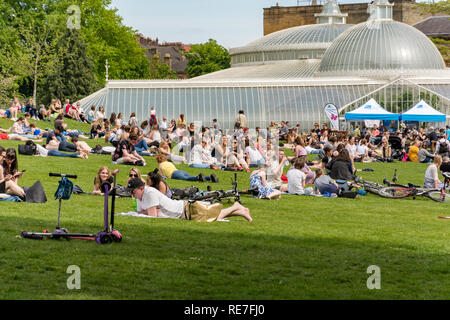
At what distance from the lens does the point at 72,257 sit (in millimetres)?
10430

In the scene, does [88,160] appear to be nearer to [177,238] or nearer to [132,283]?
[177,238]

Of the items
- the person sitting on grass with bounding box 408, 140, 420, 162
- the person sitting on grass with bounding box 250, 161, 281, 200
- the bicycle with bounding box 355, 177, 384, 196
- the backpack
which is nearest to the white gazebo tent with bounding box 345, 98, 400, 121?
the person sitting on grass with bounding box 408, 140, 420, 162

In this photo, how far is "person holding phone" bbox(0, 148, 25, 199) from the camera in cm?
1589

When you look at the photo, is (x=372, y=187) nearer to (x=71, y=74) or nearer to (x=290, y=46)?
(x=71, y=74)

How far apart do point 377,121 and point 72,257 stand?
38804 millimetres

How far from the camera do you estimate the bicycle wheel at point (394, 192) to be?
21047 millimetres

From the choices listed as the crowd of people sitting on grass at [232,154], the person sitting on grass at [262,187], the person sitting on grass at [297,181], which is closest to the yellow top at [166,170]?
the crowd of people sitting on grass at [232,154]

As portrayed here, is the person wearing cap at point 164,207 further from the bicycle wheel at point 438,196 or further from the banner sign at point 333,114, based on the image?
the banner sign at point 333,114

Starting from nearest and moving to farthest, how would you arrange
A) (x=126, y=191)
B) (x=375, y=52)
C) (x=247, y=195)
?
(x=126, y=191), (x=247, y=195), (x=375, y=52)

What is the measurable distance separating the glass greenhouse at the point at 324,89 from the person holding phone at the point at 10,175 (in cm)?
3622

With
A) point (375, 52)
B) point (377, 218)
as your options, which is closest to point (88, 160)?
point (377, 218)

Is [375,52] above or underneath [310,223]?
above

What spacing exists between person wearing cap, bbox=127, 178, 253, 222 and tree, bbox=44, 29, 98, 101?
4827cm

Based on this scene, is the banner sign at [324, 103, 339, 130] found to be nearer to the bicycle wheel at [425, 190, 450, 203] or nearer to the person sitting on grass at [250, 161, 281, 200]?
the bicycle wheel at [425, 190, 450, 203]
